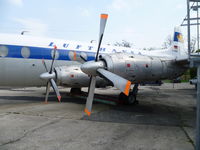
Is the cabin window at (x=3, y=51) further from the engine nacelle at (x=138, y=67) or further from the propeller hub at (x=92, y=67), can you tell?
the engine nacelle at (x=138, y=67)

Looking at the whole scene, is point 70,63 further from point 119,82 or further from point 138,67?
point 119,82

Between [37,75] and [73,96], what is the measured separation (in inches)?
138

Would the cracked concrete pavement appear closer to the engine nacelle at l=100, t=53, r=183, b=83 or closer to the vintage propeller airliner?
the vintage propeller airliner

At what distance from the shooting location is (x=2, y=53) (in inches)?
391

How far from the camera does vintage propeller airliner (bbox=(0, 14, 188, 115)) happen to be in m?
7.89

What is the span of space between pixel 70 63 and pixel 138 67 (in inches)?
201

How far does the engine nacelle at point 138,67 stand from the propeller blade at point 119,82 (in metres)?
0.60

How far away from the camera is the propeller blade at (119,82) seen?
5.52 m

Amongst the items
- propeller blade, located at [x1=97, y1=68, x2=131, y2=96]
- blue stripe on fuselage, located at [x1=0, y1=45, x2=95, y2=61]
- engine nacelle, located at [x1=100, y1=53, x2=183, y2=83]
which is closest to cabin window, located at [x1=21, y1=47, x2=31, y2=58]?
blue stripe on fuselage, located at [x1=0, y1=45, x2=95, y2=61]

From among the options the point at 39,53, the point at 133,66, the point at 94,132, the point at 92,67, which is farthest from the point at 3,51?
the point at 94,132

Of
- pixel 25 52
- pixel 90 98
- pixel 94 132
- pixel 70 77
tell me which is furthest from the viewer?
pixel 25 52

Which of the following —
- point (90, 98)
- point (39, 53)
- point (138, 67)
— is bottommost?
point (90, 98)

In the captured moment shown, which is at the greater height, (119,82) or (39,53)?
(39,53)

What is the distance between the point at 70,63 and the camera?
465 inches
